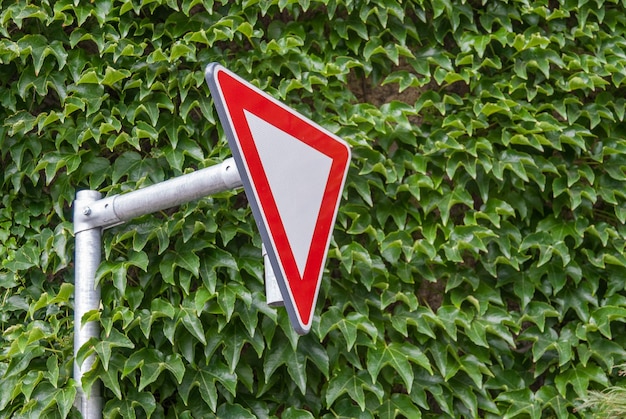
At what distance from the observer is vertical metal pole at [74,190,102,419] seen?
2.04 meters

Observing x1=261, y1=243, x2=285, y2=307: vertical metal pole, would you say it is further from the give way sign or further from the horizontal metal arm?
the horizontal metal arm

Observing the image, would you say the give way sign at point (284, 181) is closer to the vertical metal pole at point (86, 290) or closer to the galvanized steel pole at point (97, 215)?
the galvanized steel pole at point (97, 215)

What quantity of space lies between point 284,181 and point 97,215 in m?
0.72

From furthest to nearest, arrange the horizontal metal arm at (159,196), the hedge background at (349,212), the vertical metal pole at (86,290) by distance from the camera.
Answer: the hedge background at (349,212) → the vertical metal pole at (86,290) → the horizontal metal arm at (159,196)

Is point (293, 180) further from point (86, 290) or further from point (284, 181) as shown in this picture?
point (86, 290)

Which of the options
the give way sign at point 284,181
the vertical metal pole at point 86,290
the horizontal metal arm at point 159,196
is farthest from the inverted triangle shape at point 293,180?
the vertical metal pole at point 86,290

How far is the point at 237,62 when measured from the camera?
8.40 feet

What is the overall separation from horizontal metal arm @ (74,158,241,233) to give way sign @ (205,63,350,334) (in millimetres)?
164

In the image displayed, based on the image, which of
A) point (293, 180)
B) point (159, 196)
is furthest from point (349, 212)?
point (293, 180)

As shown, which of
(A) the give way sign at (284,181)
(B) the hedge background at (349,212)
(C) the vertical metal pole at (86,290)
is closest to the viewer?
(A) the give way sign at (284,181)

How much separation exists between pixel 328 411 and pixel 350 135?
895mm

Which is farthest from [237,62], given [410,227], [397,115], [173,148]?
[410,227]

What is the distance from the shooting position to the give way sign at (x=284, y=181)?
4.66ft

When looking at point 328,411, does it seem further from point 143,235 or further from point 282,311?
point 143,235
